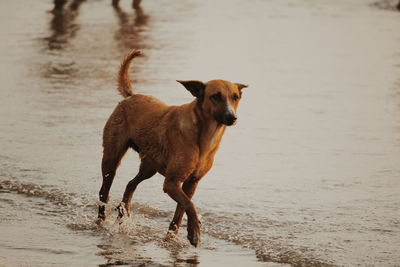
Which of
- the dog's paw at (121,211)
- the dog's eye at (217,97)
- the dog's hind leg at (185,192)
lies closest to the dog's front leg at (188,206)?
the dog's hind leg at (185,192)

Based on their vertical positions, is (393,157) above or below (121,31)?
above

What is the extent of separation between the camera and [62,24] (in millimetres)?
22812

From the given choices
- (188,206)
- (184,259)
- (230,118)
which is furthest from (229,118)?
(184,259)

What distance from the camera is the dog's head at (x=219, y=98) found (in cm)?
734

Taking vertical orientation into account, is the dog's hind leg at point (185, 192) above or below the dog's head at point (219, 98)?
below

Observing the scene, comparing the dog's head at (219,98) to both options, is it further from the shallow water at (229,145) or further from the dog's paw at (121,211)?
the dog's paw at (121,211)

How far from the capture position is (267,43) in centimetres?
2002

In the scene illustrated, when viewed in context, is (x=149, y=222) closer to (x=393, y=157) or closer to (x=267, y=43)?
(x=393, y=157)

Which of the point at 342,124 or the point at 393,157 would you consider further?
the point at 342,124

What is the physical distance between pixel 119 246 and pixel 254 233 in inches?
44.9

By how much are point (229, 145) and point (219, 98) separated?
4.26 m

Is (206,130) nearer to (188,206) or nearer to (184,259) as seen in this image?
(188,206)

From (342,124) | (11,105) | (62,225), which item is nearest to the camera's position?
(62,225)

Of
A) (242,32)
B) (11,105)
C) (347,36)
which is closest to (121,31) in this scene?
Result: (242,32)
